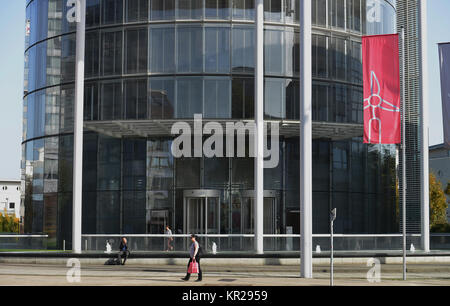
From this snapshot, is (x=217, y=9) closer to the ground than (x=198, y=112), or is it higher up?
higher up

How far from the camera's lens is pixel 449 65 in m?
31.2

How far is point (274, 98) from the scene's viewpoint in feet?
134

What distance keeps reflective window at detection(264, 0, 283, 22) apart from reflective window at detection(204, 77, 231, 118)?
17.0ft

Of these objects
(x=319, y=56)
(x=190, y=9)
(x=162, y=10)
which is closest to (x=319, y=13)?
(x=319, y=56)

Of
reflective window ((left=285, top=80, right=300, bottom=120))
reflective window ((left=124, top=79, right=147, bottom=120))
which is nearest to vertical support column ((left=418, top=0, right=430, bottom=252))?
reflective window ((left=285, top=80, right=300, bottom=120))

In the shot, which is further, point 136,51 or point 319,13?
point 319,13

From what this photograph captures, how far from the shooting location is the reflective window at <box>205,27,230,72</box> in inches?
1604

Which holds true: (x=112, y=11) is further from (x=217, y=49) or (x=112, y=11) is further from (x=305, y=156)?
(x=305, y=156)

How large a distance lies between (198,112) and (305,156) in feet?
52.8

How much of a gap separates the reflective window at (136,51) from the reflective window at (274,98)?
798cm

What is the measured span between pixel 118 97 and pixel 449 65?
67.1 ft
